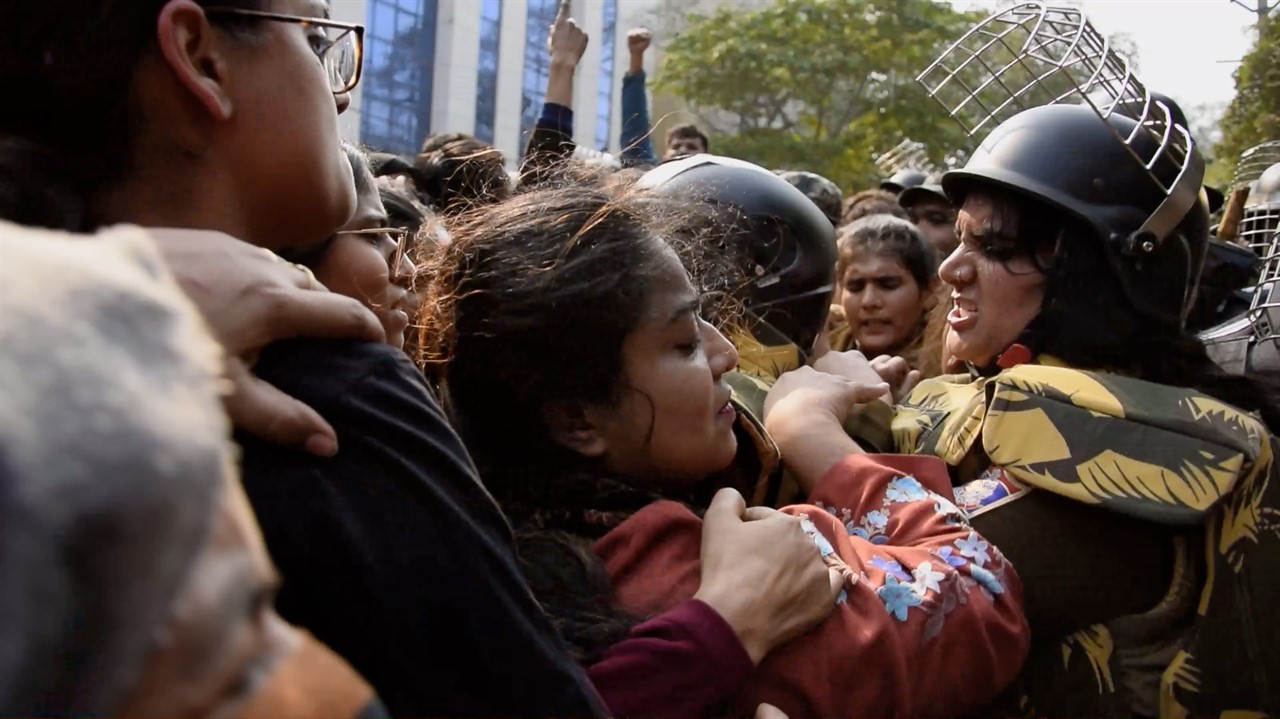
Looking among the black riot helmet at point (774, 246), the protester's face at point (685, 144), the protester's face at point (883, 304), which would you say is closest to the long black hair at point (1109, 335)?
the black riot helmet at point (774, 246)

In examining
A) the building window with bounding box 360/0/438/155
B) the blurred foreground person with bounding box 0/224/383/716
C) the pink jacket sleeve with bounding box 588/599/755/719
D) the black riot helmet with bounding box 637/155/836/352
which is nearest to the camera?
the blurred foreground person with bounding box 0/224/383/716

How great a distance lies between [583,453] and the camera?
183 cm

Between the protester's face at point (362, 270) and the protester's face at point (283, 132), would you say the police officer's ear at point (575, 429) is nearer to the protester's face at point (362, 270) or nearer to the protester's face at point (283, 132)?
the protester's face at point (362, 270)

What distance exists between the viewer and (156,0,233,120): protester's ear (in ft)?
3.68

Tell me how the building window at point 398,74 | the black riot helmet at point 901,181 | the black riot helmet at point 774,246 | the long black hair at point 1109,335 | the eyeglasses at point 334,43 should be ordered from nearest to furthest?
the eyeglasses at point 334,43, the long black hair at point 1109,335, the black riot helmet at point 774,246, the black riot helmet at point 901,181, the building window at point 398,74

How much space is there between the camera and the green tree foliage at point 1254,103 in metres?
4.24

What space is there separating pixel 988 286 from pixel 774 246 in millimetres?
656

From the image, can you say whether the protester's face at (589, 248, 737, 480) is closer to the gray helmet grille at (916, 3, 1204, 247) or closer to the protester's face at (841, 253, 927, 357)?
the gray helmet grille at (916, 3, 1204, 247)

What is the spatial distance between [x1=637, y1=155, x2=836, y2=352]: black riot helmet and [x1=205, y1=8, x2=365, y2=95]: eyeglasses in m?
1.40

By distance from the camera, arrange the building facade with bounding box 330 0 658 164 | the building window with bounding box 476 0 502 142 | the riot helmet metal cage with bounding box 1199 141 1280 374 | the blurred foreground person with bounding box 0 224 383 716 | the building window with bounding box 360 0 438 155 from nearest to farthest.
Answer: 1. the blurred foreground person with bounding box 0 224 383 716
2. the riot helmet metal cage with bounding box 1199 141 1280 374
3. the building window with bounding box 360 0 438 155
4. the building facade with bounding box 330 0 658 164
5. the building window with bounding box 476 0 502 142

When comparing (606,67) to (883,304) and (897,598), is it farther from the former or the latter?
(897,598)

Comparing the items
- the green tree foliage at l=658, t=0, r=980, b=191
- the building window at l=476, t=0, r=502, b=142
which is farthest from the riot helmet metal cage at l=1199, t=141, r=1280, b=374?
the building window at l=476, t=0, r=502, b=142

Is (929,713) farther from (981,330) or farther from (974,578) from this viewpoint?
(981,330)

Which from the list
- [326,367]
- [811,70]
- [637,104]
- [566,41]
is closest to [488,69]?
[811,70]
